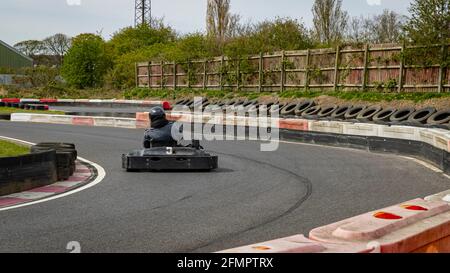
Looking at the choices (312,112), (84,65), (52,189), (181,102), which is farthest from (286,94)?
(84,65)

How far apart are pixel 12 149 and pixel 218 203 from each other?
Answer: 19.4 feet

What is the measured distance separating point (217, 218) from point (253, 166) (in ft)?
14.9

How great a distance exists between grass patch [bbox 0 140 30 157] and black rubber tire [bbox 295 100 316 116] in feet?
44.1

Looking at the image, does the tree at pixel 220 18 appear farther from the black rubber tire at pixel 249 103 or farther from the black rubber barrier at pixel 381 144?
the black rubber barrier at pixel 381 144

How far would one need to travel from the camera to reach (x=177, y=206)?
23.5ft

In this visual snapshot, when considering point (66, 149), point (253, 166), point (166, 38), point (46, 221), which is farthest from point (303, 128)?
point (166, 38)

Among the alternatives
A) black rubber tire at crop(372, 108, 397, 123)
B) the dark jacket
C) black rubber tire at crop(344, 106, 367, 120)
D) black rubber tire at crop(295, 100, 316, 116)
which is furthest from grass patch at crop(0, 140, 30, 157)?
black rubber tire at crop(295, 100, 316, 116)

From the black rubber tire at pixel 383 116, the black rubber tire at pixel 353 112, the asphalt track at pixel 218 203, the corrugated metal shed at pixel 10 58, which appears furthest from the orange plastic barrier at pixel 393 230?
the corrugated metal shed at pixel 10 58

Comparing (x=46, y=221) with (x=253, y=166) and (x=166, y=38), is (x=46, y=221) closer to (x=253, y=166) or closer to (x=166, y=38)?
(x=253, y=166)

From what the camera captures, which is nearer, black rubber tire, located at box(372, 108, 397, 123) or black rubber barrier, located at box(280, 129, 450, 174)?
black rubber barrier, located at box(280, 129, 450, 174)

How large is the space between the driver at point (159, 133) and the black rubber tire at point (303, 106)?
538 inches

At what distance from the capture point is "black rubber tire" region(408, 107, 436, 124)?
17.6 metres

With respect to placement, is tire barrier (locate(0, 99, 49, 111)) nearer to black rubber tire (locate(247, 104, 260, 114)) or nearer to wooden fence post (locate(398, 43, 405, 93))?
black rubber tire (locate(247, 104, 260, 114))

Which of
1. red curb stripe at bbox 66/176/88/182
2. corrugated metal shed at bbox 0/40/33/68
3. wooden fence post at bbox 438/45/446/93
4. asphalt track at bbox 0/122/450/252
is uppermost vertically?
corrugated metal shed at bbox 0/40/33/68
